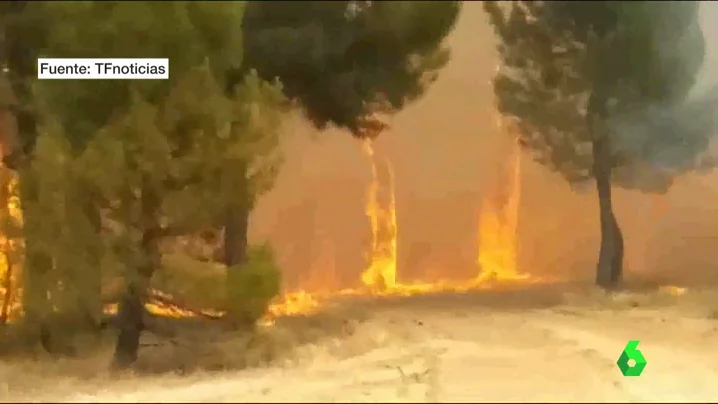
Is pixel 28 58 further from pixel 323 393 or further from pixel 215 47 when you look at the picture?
pixel 323 393

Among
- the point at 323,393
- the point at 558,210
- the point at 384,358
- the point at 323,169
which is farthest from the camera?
the point at 558,210

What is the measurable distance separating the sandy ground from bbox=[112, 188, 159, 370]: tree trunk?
196 millimetres

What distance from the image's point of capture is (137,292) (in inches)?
102

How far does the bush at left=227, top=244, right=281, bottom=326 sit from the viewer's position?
103 inches

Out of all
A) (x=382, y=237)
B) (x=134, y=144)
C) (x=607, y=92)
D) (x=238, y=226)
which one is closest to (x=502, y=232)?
(x=382, y=237)

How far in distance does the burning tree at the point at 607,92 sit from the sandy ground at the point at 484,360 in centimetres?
65

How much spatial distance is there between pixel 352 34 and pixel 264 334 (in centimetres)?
117

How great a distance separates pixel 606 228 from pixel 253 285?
2.16 m

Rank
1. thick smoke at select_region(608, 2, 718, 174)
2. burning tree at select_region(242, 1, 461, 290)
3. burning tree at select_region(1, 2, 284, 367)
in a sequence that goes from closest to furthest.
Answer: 1. burning tree at select_region(1, 2, 284, 367)
2. burning tree at select_region(242, 1, 461, 290)
3. thick smoke at select_region(608, 2, 718, 174)

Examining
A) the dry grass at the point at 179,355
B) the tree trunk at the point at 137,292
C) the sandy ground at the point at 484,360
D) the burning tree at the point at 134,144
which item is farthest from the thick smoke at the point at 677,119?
the tree trunk at the point at 137,292

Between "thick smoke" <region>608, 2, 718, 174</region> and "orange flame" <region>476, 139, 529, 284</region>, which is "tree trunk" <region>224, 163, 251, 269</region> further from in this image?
"thick smoke" <region>608, 2, 718, 174</region>

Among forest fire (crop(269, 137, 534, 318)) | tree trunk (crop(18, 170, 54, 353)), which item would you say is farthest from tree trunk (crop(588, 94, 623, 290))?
tree trunk (crop(18, 170, 54, 353))

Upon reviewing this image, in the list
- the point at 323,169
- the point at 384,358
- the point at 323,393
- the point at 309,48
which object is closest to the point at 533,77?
the point at 323,169

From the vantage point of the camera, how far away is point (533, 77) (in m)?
3.97
